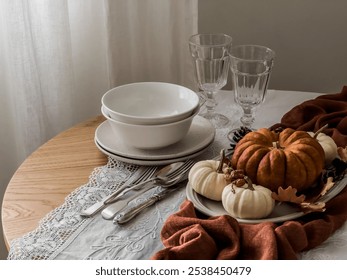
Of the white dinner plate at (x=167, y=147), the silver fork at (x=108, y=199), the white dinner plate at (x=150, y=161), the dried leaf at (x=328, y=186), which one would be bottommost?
the silver fork at (x=108, y=199)

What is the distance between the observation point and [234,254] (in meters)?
0.88

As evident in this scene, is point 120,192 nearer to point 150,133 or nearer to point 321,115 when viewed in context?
point 150,133

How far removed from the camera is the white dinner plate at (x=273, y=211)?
968 millimetres

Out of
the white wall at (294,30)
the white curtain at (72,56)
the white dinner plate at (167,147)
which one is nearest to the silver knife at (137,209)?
the white dinner plate at (167,147)

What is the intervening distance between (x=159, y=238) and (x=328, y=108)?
1.91 ft

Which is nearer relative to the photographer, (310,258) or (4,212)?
(310,258)

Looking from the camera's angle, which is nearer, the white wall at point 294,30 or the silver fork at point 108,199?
the silver fork at point 108,199

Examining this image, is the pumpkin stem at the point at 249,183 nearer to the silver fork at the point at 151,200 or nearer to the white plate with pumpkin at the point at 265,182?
the white plate with pumpkin at the point at 265,182

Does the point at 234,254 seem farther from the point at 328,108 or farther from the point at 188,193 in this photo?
the point at 328,108

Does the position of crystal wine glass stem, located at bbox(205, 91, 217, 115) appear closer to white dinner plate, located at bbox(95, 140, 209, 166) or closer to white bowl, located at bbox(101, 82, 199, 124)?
white bowl, located at bbox(101, 82, 199, 124)

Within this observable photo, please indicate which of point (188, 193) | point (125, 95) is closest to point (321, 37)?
point (125, 95)

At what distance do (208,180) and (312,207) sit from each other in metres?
0.17

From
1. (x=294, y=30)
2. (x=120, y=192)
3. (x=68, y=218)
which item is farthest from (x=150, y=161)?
(x=294, y=30)
